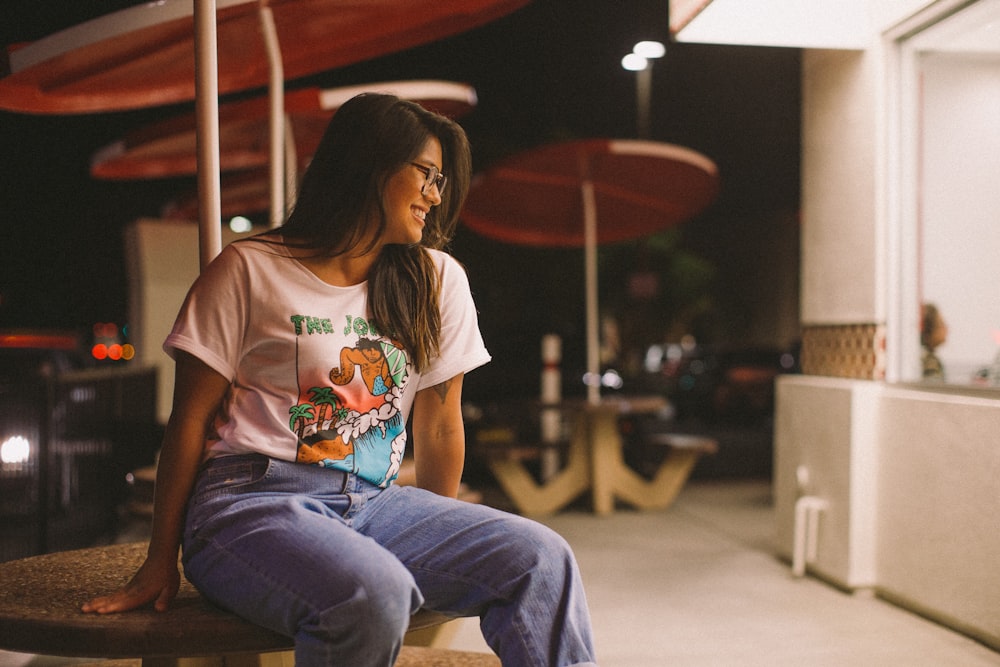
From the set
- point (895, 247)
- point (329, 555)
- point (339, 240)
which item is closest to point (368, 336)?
point (339, 240)

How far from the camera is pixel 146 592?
1.78 metres

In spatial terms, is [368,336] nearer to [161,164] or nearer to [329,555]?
[329,555]

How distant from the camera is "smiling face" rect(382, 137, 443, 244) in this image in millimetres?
2012

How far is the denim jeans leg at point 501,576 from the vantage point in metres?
1.74

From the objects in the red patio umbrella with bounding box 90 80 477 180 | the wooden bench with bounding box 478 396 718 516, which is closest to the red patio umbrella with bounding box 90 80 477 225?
the red patio umbrella with bounding box 90 80 477 180

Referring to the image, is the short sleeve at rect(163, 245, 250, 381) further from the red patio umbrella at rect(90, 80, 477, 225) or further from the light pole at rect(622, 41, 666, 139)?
the light pole at rect(622, 41, 666, 139)

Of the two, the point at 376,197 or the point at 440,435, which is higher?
the point at 376,197

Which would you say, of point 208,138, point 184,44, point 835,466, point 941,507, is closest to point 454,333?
point 208,138

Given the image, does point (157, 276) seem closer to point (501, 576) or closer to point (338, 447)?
point (338, 447)

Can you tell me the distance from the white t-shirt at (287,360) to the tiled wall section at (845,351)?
344cm

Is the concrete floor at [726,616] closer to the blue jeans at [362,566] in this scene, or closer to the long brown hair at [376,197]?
the blue jeans at [362,566]

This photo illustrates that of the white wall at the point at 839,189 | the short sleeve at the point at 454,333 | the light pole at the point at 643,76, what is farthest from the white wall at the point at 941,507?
the light pole at the point at 643,76

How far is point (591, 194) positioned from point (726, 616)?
4.71 metres

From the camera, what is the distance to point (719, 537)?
6184 mm
